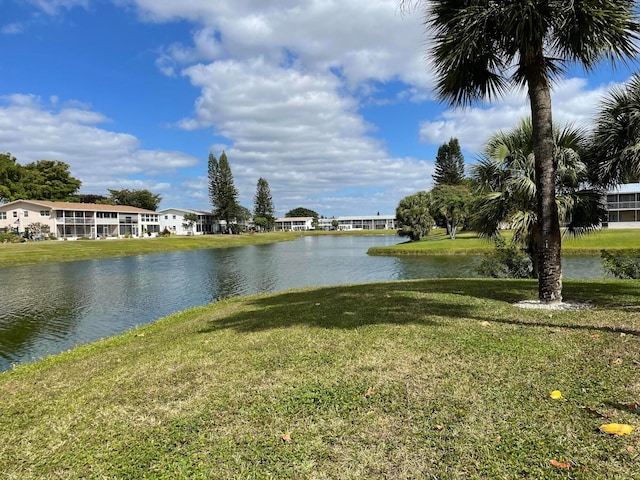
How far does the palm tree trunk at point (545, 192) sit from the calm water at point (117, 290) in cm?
1082

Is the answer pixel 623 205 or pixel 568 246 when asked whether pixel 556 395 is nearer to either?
pixel 568 246

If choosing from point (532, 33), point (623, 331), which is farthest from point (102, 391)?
point (532, 33)

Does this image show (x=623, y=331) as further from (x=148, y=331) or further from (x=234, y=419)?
(x=148, y=331)

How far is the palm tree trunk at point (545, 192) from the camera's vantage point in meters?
7.19

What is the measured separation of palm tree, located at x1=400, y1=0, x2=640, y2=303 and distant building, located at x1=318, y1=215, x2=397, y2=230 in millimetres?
131246

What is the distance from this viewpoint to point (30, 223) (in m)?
54.3

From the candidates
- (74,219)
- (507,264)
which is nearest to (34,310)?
(507,264)

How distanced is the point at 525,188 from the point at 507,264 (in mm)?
5400

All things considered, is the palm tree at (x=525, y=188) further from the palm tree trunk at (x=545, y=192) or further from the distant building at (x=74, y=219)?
the distant building at (x=74, y=219)

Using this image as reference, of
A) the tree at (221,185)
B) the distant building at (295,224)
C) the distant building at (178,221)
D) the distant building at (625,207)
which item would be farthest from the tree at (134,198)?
the distant building at (625,207)


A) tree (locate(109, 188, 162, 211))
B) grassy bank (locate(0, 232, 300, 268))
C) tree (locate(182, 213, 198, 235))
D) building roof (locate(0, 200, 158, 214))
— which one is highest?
tree (locate(109, 188, 162, 211))

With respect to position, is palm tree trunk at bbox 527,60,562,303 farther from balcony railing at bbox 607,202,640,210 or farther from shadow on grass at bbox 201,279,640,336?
balcony railing at bbox 607,202,640,210

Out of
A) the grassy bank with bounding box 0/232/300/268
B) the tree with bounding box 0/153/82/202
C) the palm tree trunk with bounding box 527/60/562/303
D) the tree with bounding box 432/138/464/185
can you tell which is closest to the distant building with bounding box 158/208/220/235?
the tree with bounding box 0/153/82/202

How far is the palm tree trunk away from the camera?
23.6 ft
